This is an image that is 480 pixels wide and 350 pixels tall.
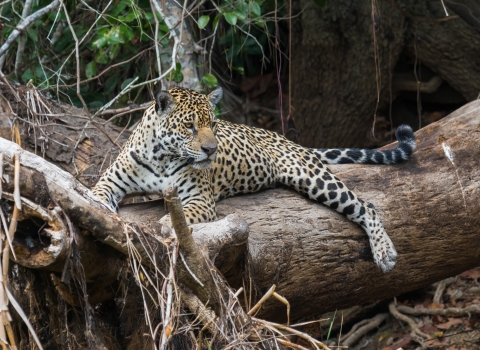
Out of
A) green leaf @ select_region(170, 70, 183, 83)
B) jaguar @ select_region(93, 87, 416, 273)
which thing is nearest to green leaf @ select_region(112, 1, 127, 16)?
green leaf @ select_region(170, 70, 183, 83)

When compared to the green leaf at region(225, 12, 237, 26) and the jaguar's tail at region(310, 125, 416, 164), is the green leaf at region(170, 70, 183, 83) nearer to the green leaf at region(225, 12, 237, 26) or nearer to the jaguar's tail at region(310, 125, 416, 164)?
the green leaf at region(225, 12, 237, 26)

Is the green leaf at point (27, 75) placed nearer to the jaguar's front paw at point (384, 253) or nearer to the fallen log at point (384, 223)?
the fallen log at point (384, 223)

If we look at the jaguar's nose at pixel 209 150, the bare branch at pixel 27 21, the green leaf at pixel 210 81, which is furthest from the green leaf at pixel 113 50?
the jaguar's nose at pixel 209 150

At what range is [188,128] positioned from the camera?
20.9ft

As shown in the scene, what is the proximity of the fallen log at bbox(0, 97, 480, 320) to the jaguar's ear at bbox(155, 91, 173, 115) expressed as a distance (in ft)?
2.63

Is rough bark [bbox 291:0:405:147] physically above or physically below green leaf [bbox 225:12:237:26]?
below

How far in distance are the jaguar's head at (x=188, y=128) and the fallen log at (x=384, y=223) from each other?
0.50 m

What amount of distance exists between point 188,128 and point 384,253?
1.93 m

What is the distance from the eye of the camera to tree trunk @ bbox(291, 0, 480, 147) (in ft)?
32.2

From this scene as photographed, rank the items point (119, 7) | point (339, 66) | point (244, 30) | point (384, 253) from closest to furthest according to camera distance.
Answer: point (384, 253) → point (119, 7) → point (244, 30) → point (339, 66)

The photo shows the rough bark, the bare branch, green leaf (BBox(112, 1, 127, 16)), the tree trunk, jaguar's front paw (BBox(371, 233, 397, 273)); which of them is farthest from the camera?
the rough bark

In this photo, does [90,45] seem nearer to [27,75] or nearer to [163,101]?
[27,75]

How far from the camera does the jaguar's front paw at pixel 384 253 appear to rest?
655 cm

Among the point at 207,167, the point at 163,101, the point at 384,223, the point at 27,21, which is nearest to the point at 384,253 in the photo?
the point at 384,223
